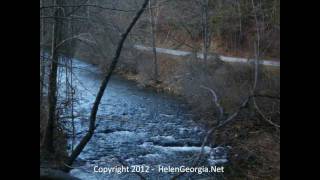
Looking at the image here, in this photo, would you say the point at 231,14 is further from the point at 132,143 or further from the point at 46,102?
the point at 46,102

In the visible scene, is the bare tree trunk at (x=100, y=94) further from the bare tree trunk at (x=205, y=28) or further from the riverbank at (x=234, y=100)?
the bare tree trunk at (x=205, y=28)

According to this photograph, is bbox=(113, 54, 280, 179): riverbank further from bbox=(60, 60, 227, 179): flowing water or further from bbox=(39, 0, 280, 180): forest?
bbox=(60, 60, 227, 179): flowing water

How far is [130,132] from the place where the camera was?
661cm

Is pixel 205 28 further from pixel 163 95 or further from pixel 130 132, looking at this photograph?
pixel 130 132

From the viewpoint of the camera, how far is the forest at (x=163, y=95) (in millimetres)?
5863

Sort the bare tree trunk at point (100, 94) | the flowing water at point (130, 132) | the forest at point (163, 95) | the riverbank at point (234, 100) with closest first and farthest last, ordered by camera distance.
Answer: the flowing water at point (130, 132), the forest at point (163, 95), the riverbank at point (234, 100), the bare tree trunk at point (100, 94)

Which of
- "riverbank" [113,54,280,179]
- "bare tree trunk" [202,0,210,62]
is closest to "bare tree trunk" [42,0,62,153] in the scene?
"riverbank" [113,54,280,179]

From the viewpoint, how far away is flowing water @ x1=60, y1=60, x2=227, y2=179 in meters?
5.66

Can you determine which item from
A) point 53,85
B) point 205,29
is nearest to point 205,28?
point 205,29

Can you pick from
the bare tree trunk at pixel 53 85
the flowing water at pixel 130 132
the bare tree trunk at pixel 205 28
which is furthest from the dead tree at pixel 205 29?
the bare tree trunk at pixel 53 85

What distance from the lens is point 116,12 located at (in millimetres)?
6352

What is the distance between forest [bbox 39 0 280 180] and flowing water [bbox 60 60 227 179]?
0.02 metres

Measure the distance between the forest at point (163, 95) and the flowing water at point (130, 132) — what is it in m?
0.02
